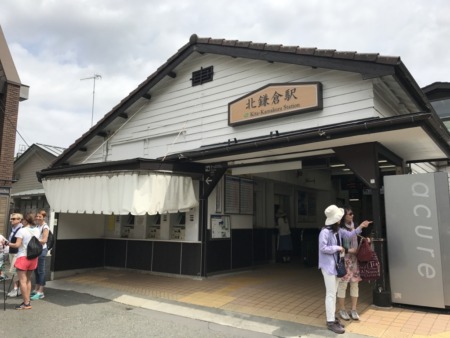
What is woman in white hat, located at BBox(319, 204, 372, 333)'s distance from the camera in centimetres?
555

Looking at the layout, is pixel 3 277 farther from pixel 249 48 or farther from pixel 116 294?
pixel 249 48

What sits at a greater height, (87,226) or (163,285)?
(87,226)

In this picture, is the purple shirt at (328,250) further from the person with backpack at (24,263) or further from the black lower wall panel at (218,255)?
the person with backpack at (24,263)

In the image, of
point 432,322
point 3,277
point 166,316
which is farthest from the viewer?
point 3,277

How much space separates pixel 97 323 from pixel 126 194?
2879 mm

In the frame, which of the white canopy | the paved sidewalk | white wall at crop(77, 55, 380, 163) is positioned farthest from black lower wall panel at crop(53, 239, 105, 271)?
white wall at crop(77, 55, 380, 163)

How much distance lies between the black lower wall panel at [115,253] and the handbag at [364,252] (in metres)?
7.30

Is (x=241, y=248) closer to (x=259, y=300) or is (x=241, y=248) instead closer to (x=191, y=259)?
(x=191, y=259)

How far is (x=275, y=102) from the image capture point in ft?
29.1

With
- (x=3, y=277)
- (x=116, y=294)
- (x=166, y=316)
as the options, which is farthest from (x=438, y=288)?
(x=3, y=277)

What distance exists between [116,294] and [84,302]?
72 cm

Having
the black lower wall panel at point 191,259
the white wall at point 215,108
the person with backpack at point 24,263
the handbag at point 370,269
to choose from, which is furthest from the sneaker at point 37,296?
the handbag at point 370,269

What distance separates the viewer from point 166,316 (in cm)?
661

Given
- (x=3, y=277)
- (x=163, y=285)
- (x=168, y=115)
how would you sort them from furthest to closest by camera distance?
(x=168, y=115) < (x=163, y=285) < (x=3, y=277)
